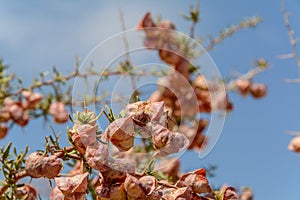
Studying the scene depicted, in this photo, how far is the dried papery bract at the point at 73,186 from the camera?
0.76 metres

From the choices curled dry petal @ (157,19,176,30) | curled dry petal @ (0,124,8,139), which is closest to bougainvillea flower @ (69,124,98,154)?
curled dry petal @ (0,124,8,139)

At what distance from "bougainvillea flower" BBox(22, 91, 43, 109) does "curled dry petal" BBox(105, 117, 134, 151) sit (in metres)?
1.15

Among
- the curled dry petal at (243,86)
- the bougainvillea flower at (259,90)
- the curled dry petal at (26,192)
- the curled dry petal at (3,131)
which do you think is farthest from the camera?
the bougainvillea flower at (259,90)

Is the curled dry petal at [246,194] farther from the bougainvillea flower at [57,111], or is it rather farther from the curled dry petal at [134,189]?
the curled dry petal at [134,189]

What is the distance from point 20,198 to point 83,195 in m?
0.18

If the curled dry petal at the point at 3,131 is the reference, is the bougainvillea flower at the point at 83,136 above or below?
below

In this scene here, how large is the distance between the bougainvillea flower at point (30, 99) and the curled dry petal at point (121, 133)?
45.1 inches

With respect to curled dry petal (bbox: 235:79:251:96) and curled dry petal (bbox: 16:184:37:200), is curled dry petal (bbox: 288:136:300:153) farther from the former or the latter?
curled dry petal (bbox: 16:184:37:200)

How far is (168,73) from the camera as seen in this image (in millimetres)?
1887

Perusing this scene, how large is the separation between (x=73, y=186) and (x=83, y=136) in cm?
7

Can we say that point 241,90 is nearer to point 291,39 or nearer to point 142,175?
point 291,39

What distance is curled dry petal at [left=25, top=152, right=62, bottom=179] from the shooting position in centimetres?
78

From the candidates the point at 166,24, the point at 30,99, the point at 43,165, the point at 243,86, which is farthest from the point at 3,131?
the point at 243,86

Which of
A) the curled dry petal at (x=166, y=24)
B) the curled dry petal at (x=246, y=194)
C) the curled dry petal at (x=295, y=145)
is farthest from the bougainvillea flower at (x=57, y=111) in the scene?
the curled dry petal at (x=295, y=145)
